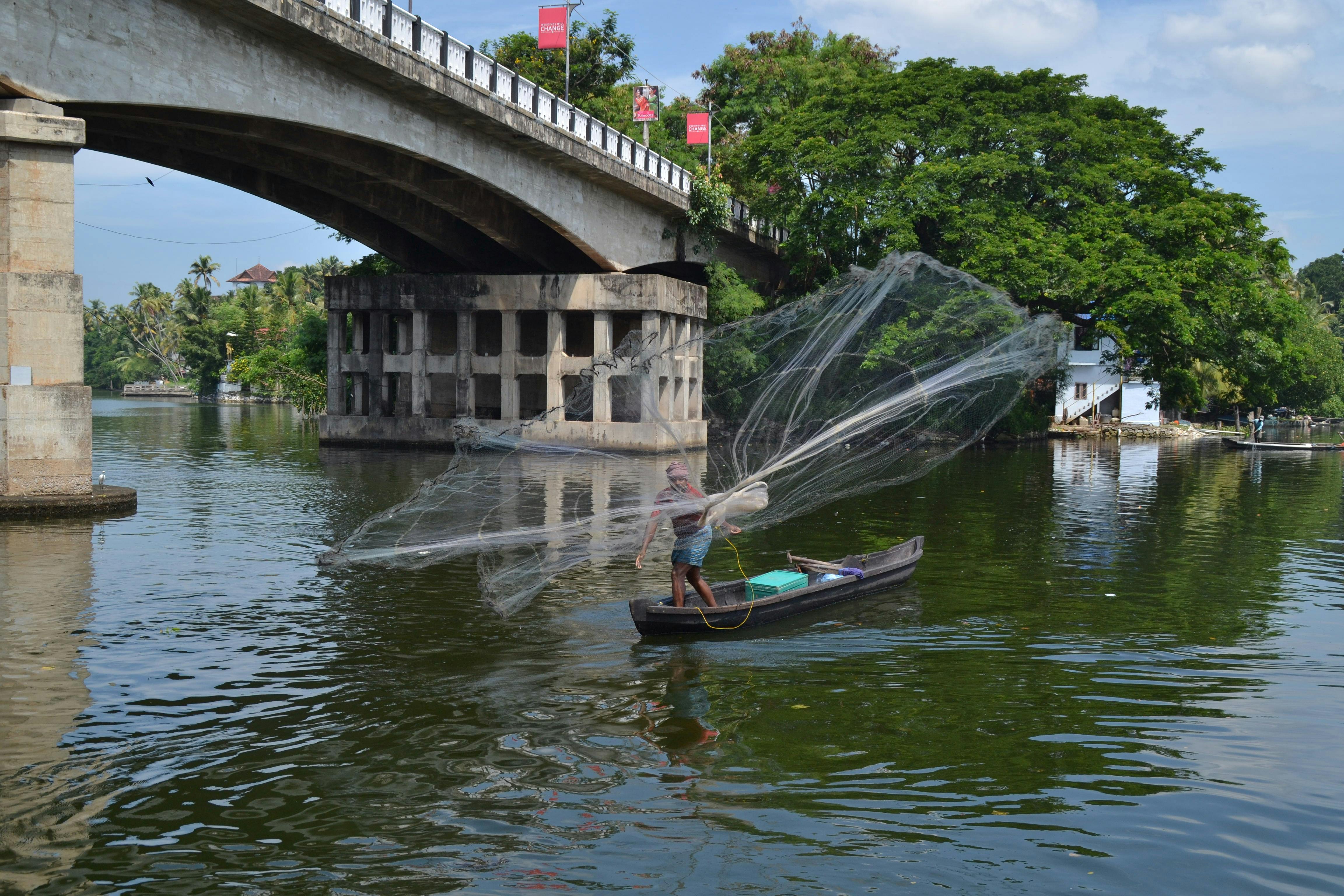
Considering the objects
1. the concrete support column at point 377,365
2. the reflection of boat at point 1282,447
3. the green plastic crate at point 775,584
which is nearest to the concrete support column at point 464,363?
the concrete support column at point 377,365

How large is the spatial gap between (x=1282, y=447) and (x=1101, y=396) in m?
20.0

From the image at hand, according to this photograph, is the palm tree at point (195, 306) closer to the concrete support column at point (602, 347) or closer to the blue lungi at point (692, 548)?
the concrete support column at point (602, 347)

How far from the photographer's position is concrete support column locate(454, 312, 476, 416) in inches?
1780

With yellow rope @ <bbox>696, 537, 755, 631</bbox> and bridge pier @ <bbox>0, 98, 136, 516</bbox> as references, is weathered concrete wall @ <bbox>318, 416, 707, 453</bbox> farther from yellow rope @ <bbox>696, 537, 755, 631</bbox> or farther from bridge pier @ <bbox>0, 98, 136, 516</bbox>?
yellow rope @ <bbox>696, 537, 755, 631</bbox>

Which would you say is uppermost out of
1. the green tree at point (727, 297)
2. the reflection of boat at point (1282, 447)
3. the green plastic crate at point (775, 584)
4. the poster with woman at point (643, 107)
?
the poster with woman at point (643, 107)

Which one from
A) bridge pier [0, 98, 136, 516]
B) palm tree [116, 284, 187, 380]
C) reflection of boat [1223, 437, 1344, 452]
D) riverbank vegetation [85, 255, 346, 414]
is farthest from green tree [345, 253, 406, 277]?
palm tree [116, 284, 187, 380]

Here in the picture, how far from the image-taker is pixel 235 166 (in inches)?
1465

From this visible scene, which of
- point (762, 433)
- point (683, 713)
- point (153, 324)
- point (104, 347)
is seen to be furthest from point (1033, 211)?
point (104, 347)

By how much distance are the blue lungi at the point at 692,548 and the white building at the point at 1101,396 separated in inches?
2436

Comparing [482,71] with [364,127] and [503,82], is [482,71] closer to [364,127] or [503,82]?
[503,82]

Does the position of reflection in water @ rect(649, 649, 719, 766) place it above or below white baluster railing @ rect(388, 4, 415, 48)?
below

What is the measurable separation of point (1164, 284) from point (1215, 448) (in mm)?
14214

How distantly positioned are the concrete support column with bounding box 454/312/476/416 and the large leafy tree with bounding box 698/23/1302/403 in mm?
16168

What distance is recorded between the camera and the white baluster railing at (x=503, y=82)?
99.9 feet
